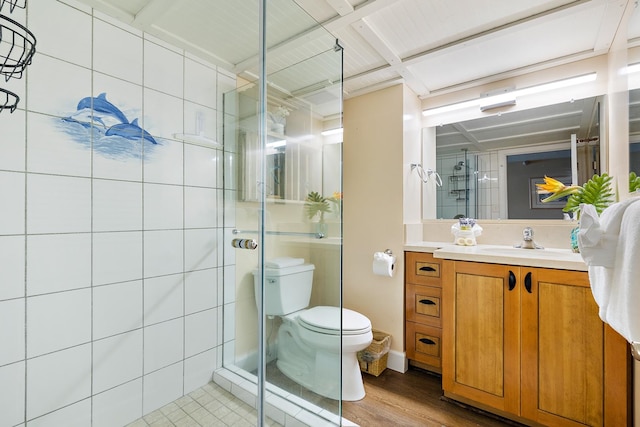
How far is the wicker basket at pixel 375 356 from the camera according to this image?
196 cm

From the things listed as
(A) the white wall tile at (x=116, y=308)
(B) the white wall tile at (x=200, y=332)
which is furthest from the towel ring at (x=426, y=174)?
(A) the white wall tile at (x=116, y=308)

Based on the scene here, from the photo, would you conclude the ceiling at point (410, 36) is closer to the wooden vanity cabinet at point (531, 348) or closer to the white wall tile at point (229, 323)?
the wooden vanity cabinet at point (531, 348)

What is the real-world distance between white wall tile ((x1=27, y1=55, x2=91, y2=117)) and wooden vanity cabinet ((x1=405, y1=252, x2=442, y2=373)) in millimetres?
2031

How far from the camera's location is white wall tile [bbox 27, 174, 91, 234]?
112cm

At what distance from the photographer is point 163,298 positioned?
4.96 feet

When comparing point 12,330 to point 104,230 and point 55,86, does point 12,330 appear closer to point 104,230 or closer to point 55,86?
point 104,230

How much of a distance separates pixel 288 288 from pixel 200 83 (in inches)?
49.9

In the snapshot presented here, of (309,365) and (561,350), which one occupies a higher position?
(561,350)

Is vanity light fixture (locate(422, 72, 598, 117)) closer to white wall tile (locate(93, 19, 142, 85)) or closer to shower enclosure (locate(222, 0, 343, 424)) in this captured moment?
shower enclosure (locate(222, 0, 343, 424))

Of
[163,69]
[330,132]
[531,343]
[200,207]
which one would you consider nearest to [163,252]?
[200,207]

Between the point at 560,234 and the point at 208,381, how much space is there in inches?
92.1

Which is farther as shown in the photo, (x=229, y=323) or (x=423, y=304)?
(x=423, y=304)

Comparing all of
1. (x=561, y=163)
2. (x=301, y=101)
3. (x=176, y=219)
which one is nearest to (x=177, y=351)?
(x=176, y=219)

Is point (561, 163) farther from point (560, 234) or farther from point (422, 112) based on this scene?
point (422, 112)
